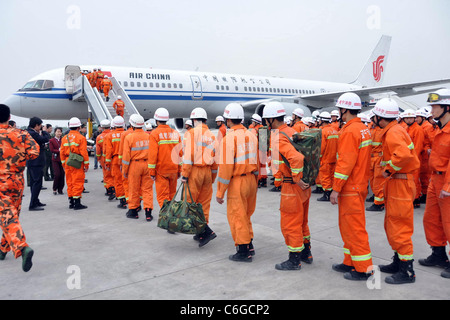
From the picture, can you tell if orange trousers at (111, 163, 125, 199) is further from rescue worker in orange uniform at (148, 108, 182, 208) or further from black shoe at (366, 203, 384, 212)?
black shoe at (366, 203, 384, 212)

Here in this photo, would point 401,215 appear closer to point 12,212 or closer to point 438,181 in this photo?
point 438,181

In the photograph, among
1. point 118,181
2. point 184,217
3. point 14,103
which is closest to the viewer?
point 184,217

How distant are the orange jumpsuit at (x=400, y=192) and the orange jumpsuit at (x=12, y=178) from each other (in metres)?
4.24

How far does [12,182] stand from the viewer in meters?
4.36

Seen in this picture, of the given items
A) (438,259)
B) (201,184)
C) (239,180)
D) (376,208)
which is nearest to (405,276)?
(438,259)

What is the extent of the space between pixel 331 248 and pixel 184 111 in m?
14.4

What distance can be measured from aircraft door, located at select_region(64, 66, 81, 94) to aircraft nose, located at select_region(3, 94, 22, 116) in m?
1.97

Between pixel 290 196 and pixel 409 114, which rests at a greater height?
pixel 409 114

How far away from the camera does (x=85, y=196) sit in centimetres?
896

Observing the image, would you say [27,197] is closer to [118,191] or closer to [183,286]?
[118,191]

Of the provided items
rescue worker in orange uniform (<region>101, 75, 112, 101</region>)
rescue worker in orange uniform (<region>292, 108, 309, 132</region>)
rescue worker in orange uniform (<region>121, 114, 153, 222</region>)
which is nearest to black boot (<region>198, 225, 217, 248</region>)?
rescue worker in orange uniform (<region>121, 114, 153, 222</region>)

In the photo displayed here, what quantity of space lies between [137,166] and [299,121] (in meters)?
5.12

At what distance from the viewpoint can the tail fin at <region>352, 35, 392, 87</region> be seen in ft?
98.6

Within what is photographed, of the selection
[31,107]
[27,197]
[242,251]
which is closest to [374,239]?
[242,251]
